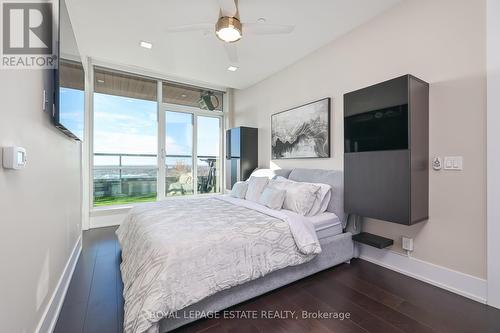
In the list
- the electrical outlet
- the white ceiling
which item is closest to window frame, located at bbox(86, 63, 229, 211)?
the white ceiling

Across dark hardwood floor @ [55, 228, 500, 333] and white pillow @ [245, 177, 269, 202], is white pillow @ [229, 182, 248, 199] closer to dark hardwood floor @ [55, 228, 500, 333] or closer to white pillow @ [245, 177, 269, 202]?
white pillow @ [245, 177, 269, 202]

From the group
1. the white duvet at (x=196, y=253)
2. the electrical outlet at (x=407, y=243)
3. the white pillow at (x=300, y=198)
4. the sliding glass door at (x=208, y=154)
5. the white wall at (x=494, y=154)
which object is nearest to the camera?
the white duvet at (x=196, y=253)

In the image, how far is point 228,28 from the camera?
2.03m

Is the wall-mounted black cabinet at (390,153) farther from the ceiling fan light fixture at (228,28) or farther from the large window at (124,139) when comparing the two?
the large window at (124,139)

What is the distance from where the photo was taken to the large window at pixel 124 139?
4.08 m

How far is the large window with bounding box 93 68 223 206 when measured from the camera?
4.13 m

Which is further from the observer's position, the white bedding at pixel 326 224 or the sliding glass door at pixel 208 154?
the sliding glass door at pixel 208 154

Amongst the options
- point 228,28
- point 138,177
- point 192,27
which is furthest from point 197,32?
point 138,177

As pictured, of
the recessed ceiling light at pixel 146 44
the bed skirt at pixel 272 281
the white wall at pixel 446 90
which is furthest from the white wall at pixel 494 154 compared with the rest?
the recessed ceiling light at pixel 146 44

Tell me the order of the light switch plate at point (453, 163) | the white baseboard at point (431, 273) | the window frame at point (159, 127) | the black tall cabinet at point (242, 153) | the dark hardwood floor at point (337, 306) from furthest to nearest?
the black tall cabinet at point (242, 153), the window frame at point (159, 127), the light switch plate at point (453, 163), the white baseboard at point (431, 273), the dark hardwood floor at point (337, 306)

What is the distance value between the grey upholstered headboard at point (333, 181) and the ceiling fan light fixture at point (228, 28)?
1.96 meters

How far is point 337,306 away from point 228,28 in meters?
2.59

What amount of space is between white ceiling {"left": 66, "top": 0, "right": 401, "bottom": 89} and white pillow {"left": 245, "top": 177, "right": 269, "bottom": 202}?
6.39 ft

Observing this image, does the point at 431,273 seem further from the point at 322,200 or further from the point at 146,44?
the point at 146,44
